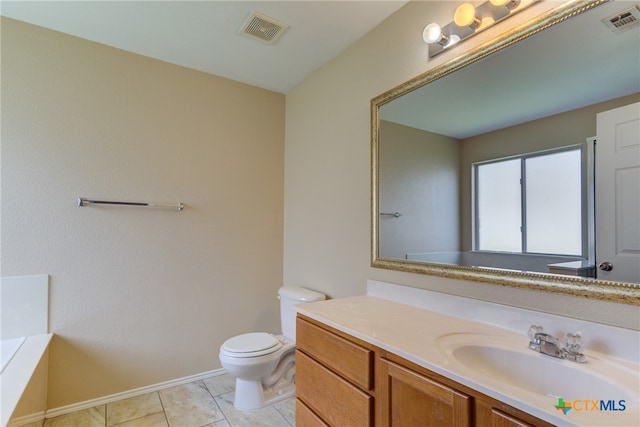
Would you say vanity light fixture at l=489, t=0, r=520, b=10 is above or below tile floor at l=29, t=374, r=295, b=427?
above

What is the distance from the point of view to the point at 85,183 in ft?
6.76

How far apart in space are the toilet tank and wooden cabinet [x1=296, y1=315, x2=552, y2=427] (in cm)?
62

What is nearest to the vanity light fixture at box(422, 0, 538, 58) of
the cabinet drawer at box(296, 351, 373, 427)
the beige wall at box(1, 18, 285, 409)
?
the cabinet drawer at box(296, 351, 373, 427)

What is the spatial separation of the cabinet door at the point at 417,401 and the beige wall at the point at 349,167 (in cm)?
53

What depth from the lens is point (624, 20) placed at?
978mm

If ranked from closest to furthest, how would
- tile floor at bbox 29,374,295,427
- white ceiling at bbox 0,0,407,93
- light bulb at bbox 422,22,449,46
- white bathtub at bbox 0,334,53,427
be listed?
white bathtub at bbox 0,334,53,427 < light bulb at bbox 422,22,449,46 < white ceiling at bbox 0,0,407,93 < tile floor at bbox 29,374,295,427

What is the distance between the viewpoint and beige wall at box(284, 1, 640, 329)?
1.30 meters

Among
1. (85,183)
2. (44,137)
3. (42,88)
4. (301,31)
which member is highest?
(301,31)

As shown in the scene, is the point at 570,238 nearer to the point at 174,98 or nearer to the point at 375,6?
the point at 375,6

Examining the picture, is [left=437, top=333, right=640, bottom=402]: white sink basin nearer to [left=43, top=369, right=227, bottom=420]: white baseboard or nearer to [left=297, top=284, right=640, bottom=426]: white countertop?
[left=297, top=284, right=640, bottom=426]: white countertop

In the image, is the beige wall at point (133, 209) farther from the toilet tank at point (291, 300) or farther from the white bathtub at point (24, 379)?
the toilet tank at point (291, 300)

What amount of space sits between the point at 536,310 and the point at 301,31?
1911mm

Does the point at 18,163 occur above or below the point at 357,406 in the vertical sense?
above

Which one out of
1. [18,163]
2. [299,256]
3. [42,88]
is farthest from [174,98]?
[299,256]
